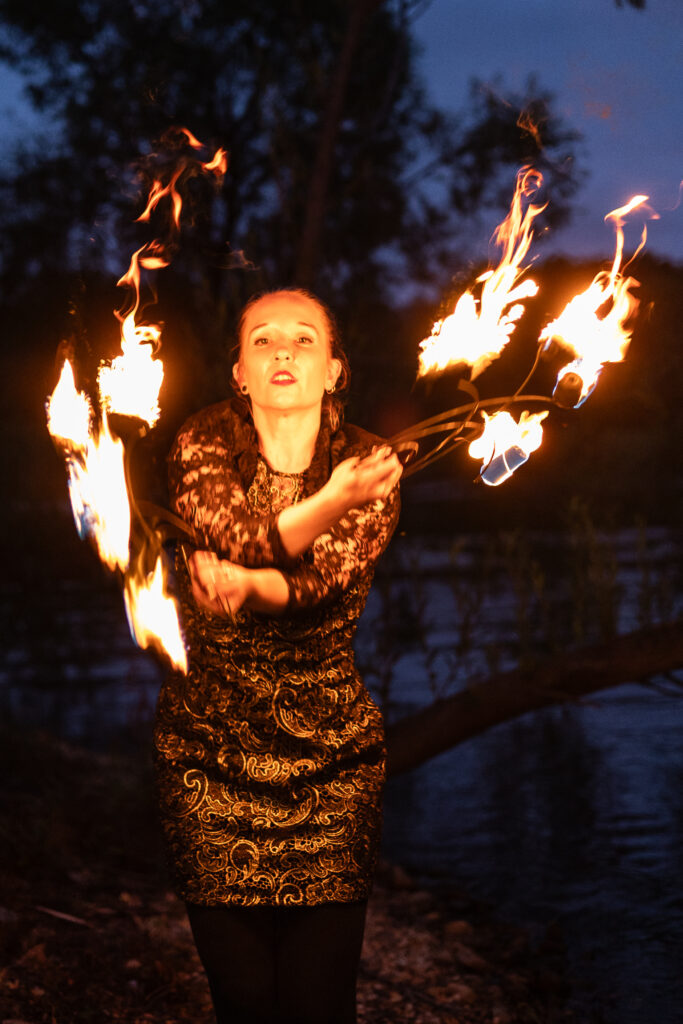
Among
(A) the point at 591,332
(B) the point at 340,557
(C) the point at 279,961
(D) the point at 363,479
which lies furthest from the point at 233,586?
(A) the point at 591,332

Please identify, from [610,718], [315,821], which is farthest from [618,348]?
[610,718]

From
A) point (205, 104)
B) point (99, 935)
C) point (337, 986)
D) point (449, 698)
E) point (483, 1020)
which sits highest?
point (205, 104)

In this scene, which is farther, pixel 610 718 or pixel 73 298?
pixel 610 718

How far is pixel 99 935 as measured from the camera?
505 centimetres

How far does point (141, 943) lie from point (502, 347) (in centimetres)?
350

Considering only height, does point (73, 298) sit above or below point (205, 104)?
below

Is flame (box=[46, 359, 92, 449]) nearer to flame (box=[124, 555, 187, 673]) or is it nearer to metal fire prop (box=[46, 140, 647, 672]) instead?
metal fire prop (box=[46, 140, 647, 672])

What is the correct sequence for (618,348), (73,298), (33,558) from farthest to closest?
(33,558), (73,298), (618,348)

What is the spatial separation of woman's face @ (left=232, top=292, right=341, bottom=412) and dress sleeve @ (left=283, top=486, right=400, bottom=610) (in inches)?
15.1

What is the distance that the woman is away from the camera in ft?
9.32

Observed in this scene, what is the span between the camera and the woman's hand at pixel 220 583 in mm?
2672

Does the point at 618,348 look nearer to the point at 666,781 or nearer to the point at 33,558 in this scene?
the point at 666,781

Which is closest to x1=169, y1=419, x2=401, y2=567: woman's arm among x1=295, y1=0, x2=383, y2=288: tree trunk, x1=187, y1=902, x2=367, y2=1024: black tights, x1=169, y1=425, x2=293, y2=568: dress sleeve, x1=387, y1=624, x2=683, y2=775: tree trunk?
x1=169, y1=425, x2=293, y2=568: dress sleeve

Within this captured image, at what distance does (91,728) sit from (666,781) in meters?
5.42
